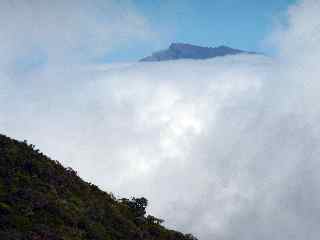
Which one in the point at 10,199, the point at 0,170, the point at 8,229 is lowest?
the point at 8,229

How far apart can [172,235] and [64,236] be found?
275 inches

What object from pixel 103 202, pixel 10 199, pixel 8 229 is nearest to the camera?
pixel 8 229

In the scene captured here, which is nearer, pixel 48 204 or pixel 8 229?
pixel 8 229

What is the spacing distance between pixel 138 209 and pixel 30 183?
19.4ft

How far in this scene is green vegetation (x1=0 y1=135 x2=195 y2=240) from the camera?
21.4 metres

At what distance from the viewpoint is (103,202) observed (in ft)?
89.1

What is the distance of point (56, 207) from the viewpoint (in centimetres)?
2320

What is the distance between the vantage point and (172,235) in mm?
27219

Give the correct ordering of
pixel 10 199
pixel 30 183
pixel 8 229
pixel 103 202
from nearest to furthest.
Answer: pixel 8 229 < pixel 10 199 < pixel 30 183 < pixel 103 202

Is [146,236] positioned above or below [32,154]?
below

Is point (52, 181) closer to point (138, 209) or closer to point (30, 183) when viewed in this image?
point (30, 183)

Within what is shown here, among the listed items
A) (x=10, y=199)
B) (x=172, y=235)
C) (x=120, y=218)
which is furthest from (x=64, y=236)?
(x=172, y=235)

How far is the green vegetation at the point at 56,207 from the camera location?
21359 mm

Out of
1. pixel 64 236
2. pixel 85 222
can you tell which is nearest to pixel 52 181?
pixel 85 222
